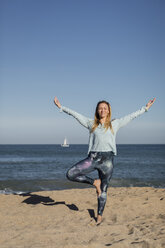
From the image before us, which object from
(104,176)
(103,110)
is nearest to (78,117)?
(103,110)

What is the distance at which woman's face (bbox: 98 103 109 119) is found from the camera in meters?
4.77

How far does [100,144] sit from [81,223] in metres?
1.64

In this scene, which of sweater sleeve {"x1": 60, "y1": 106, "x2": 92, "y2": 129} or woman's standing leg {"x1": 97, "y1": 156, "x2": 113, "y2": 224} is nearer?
woman's standing leg {"x1": 97, "y1": 156, "x2": 113, "y2": 224}

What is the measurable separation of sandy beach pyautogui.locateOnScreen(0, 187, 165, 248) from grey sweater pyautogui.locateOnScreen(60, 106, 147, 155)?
4.77 ft

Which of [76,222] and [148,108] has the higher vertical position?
[148,108]

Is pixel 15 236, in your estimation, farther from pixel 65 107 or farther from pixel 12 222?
pixel 65 107

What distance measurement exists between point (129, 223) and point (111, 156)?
4.69 feet

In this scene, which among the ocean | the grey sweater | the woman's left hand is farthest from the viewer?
the ocean

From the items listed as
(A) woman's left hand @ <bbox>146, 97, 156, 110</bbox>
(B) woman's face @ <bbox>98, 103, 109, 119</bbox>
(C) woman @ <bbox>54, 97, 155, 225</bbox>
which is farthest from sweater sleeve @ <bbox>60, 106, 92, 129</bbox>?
(A) woman's left hand @ <bbox>146, 97, 156, 110</bbox>

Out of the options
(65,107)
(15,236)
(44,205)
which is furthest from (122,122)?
(44,205)

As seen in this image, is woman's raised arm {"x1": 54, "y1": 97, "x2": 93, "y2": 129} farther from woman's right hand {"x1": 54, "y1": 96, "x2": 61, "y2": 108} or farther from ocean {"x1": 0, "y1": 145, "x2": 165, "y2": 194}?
ocean {"x1": 0, "y1": 145, "x2": 165, "y2": 194}

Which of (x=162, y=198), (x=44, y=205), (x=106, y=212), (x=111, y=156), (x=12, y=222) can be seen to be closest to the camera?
(x=111, y=156)

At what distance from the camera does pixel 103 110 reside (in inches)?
187

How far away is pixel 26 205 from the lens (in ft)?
21.8
